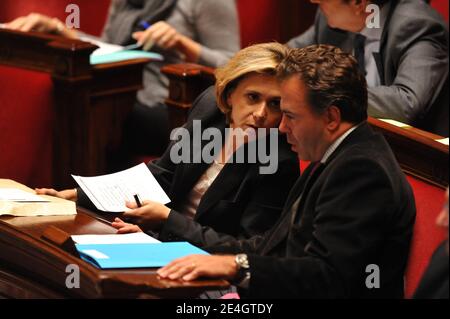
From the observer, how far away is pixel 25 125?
3.50m

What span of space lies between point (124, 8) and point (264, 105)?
1.67m

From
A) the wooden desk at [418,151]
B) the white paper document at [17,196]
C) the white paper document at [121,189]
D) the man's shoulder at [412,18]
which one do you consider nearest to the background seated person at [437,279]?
the wooden desk at [418,151]

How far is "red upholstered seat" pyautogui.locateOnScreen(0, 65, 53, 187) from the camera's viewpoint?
3461 millimetres

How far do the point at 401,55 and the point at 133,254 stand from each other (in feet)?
4.31

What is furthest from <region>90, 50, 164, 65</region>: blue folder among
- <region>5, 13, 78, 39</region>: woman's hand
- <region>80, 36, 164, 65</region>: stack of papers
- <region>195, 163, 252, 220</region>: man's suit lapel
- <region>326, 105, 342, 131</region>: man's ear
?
<region>326, 105, 342, 131</region>: man's ear

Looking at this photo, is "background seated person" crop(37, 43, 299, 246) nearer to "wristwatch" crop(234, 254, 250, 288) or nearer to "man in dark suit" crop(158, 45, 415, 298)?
"man in dark suit" crop(158, 45, 415, 298)

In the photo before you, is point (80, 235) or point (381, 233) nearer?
point (381, 233)

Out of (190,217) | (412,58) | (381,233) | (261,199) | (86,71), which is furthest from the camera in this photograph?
(86,71)

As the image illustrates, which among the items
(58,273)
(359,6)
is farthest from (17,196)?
(359,6)

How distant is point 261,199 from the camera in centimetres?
253

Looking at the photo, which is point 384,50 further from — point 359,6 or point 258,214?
point 258,214

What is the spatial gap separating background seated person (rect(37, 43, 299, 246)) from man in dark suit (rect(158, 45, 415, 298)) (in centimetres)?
30
